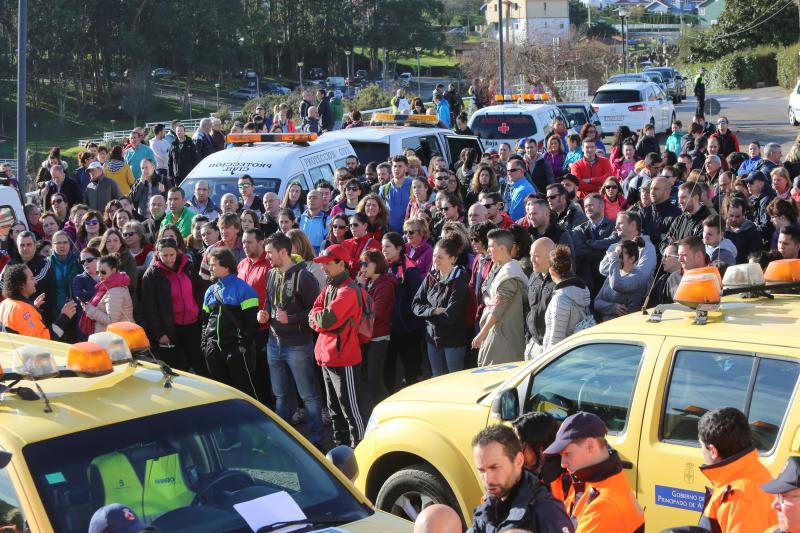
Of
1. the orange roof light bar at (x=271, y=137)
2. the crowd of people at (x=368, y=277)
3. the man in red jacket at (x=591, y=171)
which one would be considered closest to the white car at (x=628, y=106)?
the man in red jacket at (x=591, y=171)

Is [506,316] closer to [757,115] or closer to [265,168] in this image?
[265,168]

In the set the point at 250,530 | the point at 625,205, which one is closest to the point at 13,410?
the point at 250,530

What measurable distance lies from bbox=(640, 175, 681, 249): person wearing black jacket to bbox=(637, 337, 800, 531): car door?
562 cm

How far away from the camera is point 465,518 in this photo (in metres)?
5.80

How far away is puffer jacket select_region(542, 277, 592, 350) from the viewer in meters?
7.41

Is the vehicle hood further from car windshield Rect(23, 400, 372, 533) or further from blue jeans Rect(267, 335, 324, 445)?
blue jeans Rect(267, 335, 324, 445)

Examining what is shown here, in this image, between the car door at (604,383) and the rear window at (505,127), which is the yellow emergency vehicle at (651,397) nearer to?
the car door at (604,383)

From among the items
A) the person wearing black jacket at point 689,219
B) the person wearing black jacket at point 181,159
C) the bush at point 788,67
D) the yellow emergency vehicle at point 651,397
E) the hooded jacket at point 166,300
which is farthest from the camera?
the bush at point 788,67

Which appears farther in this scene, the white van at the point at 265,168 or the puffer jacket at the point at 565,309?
the white van at the point at 265,168

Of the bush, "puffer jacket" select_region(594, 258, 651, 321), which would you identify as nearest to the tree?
the bush

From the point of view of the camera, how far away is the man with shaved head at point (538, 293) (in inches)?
311

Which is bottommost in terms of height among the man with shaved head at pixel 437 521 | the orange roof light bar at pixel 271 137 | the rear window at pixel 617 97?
the man with shaved head at pixel 437 521

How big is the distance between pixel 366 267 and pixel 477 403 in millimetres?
3356

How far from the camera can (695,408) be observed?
496 cm
